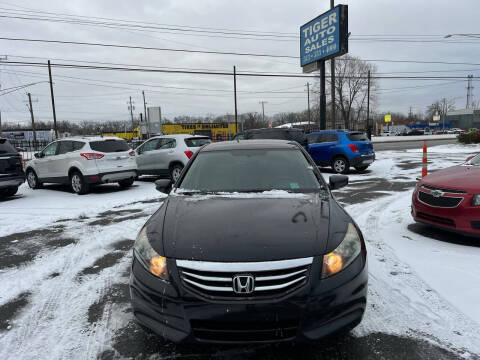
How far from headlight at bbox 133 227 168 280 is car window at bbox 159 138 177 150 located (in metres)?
9.15

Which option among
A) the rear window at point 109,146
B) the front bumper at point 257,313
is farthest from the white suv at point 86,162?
the front bumper at point 257,313

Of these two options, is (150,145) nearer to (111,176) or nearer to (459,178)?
(111,176)

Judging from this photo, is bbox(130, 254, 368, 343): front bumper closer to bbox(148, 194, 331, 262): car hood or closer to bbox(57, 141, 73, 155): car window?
bbox(148, 194, 331, 262): car hood

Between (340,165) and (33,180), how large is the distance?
36.2 ft

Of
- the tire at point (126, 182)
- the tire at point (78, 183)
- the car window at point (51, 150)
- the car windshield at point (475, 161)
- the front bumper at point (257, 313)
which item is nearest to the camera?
the front bumper at point (257, 313)

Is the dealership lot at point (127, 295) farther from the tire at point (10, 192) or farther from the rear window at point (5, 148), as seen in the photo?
the tire at point (10, 192)

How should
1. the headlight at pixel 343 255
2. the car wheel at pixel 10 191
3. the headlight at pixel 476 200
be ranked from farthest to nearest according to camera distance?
the car wheel at pixel 10 191 < the headlight at pixel 476 200 < the headlight at pixel 343 255

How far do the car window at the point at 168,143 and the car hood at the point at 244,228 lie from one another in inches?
341

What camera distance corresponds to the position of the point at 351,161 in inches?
498

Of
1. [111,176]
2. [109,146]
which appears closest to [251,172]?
[111,176]

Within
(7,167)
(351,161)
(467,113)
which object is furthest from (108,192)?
(467,113)

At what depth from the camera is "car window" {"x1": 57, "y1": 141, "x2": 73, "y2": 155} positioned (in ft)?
33.2

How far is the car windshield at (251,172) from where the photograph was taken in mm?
3404

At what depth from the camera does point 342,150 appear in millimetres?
12758
